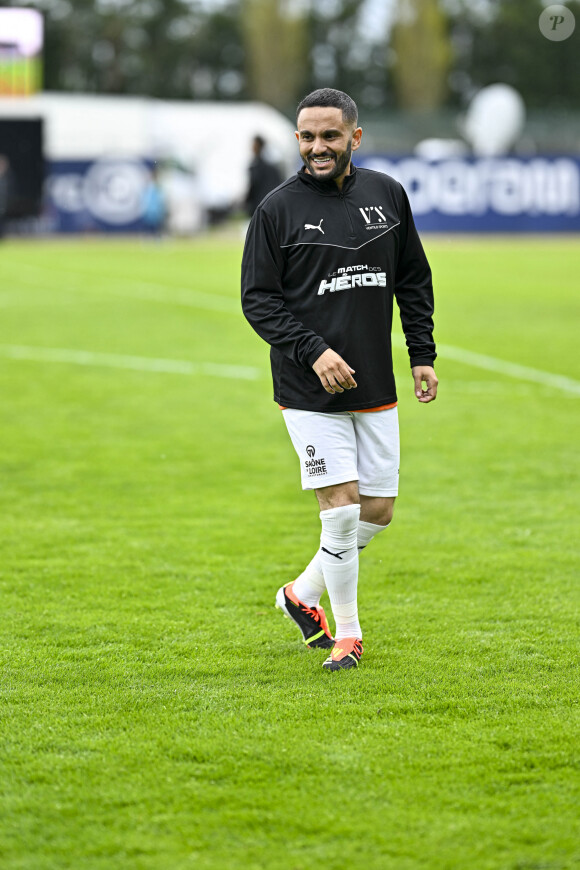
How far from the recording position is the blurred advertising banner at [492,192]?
3425cm

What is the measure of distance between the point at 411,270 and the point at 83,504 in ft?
11.2

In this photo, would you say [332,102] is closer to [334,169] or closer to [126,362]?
[334,169]

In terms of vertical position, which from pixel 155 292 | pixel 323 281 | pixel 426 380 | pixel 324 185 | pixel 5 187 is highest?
pixel 324 185

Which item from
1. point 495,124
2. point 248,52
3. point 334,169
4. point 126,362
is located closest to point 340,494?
point 334,169

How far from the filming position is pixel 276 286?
4.71 metres

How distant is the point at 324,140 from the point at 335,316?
0.66 metres

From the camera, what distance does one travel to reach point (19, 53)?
45906 mm

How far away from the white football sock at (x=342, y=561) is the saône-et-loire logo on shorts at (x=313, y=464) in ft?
0.52

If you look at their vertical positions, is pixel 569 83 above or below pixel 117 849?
above

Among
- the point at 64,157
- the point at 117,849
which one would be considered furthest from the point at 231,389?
the point at 64,157

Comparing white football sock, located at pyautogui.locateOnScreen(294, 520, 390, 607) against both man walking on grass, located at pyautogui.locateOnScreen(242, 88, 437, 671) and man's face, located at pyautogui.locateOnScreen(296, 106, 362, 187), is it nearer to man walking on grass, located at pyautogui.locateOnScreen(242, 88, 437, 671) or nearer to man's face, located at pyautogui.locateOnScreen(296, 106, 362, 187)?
man walking on grass, located at pyautogui.locateOnScreen(242, 88, 437, 671)

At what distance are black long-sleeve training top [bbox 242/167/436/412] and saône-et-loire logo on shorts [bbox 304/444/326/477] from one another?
17cm

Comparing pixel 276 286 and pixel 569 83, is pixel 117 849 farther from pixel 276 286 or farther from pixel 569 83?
pixel 569 83

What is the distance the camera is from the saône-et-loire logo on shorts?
4727mm
